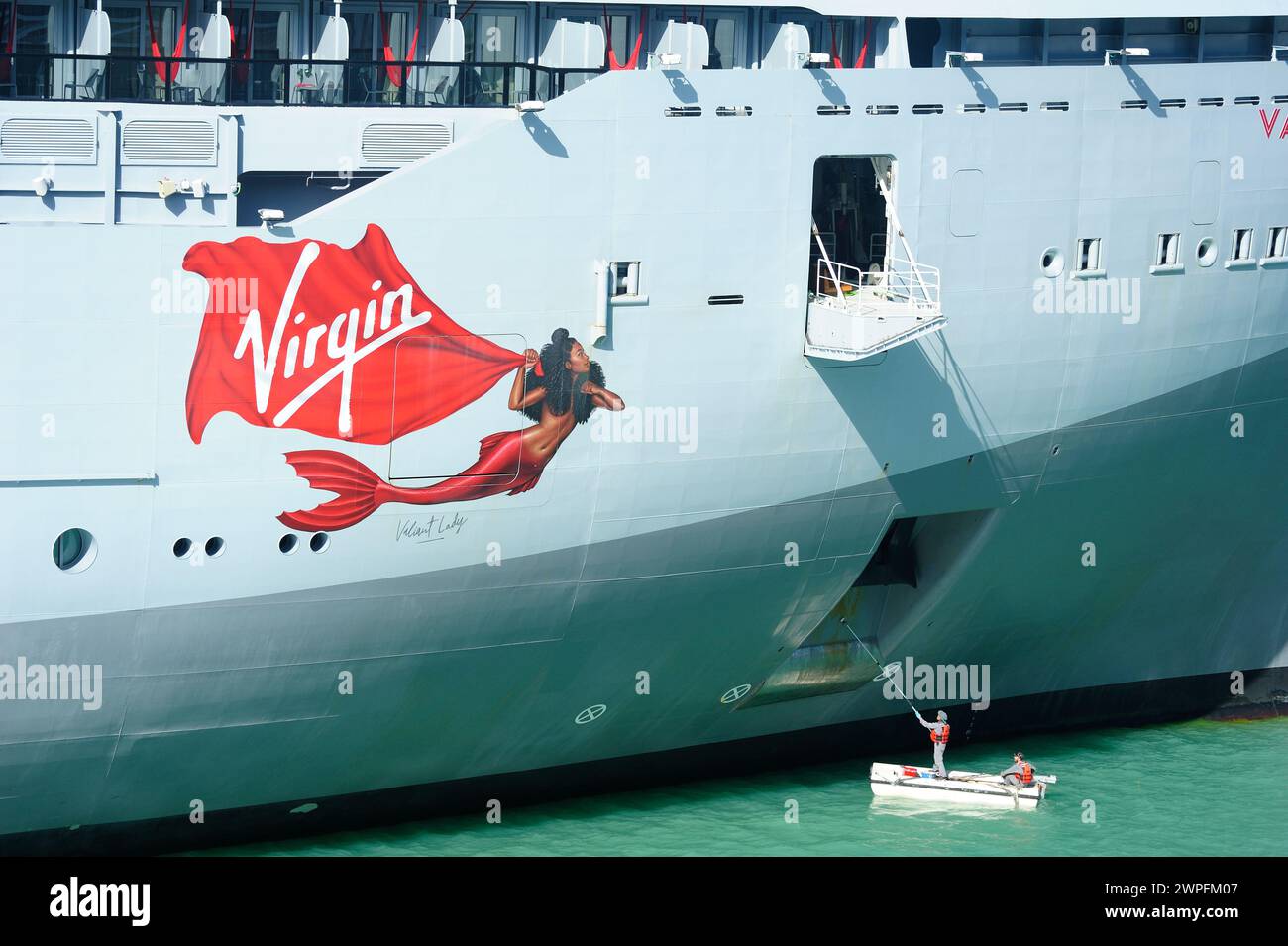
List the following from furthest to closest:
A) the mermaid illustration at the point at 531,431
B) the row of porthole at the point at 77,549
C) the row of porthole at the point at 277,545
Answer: the mermaid illustration at the point at 531,431 < the row of porthole at the point at 277,545 < the row of porthole at the point at 77,549

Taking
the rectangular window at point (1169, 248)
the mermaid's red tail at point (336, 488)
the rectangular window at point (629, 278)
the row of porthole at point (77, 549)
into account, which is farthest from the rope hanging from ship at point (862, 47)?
the row of porthole at point (77, 549)

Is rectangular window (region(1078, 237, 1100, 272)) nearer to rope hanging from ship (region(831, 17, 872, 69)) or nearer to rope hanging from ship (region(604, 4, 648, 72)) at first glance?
rope hanging from ship (region(831, 17, 872, 69))

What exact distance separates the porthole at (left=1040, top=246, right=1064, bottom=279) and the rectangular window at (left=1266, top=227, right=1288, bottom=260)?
2935mm

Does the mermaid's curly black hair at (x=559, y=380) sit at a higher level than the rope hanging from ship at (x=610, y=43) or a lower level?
lower

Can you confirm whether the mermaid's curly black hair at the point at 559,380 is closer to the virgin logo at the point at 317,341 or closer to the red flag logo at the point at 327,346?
the red flag logo at the point at 327,346

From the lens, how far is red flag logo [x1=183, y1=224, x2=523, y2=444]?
15750 mm

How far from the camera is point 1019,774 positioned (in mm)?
19516

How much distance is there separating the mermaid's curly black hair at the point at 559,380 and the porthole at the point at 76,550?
14.4 feet

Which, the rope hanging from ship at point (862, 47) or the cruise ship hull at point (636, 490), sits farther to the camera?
the rope hanging from ship at point (862, 47)

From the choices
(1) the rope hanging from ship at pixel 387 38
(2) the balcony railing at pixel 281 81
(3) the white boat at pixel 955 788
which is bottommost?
(3) the white boat at pixel 955 788

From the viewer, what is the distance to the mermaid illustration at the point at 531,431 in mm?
16562

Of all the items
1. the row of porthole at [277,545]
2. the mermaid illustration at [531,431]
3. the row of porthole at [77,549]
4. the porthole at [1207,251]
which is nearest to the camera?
the row of porthole at [77,549]

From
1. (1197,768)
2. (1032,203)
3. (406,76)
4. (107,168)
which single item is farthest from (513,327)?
(1197,768)
